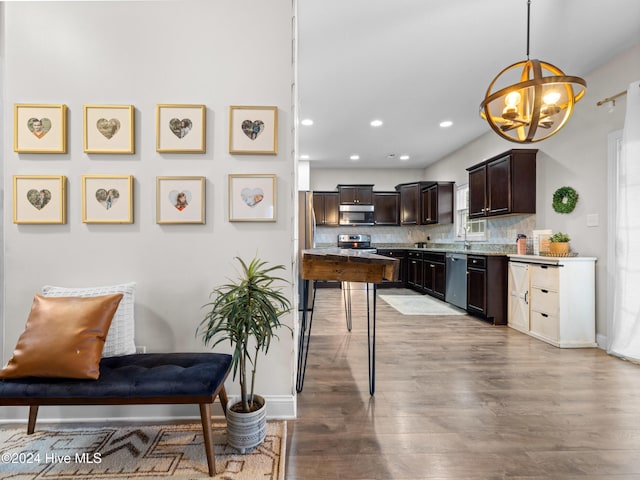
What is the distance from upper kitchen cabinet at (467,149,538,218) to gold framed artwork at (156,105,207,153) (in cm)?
401

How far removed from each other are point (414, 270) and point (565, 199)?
3682mm

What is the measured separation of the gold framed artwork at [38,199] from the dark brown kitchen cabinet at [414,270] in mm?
6114

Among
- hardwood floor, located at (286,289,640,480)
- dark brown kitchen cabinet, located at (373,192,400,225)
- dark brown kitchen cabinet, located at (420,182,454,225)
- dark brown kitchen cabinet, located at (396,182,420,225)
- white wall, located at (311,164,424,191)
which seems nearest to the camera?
hardwood floor, located at (286,289,640,480)

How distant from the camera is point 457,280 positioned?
17.4ft

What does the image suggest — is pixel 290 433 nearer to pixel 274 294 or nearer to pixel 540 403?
pixel 274 294

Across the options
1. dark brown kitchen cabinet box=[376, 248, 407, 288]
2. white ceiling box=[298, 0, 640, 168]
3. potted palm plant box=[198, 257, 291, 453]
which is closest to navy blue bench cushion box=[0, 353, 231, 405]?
potted palm plant box=[198, 257, 291, 453]

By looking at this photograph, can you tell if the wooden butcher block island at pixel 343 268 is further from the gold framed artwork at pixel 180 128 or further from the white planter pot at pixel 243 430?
the gold framed artwork at pixel 180 128

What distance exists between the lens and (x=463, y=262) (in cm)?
508

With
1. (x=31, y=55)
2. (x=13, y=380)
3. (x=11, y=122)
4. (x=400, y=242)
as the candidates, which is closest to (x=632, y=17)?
(x=31, y=55)

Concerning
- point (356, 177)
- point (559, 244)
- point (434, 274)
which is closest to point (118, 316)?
point (559, 244)

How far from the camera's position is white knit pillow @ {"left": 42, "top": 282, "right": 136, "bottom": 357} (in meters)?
1.78

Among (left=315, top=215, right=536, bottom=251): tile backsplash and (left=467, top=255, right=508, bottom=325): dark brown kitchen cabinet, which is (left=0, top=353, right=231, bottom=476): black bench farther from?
(left=315, top=215, right=536, bottom=251): tile backsplash

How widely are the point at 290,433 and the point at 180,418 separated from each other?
0.67 m

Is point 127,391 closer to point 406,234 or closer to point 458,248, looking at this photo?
point 458,248
